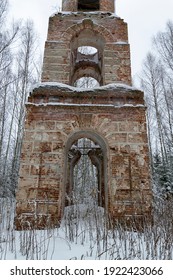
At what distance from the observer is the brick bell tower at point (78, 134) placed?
16.9ft

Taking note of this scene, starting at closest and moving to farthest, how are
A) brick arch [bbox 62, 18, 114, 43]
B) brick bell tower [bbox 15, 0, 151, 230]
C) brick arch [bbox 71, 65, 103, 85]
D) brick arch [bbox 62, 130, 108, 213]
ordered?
brick bell tower [bbox 15, 0, 151, 230] < brick arch [bbox 62, 130, 108, 213] < brick arch [bbox 62, 18, 114, 43] < brick arch [bbox 71, 65, 103, 85]

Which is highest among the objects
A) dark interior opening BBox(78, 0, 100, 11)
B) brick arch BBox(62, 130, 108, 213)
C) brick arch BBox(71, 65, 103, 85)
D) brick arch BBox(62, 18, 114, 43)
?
dark interior opening BBox(78, 0, 100, 11)

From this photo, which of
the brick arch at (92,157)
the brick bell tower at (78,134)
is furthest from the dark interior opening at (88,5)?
the brick arch at (92,157)

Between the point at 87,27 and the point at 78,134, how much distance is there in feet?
12.8

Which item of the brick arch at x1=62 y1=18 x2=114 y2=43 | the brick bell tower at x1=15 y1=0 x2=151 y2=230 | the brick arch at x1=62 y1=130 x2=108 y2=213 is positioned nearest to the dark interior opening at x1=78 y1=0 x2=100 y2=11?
the brick arch at x1=62 y1=18 x2=114 y2=43

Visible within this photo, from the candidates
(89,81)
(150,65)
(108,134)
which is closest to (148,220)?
(108,134)

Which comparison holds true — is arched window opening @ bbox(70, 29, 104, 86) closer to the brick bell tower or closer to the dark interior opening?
the brick bell tower

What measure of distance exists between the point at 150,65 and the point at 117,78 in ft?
38.5

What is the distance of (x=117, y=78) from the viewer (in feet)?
22.9

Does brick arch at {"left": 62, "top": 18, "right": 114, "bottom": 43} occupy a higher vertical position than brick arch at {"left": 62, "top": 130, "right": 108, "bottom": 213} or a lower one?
higher

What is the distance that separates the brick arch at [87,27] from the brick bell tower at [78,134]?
42 millimetres

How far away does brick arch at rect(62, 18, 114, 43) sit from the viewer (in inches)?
300

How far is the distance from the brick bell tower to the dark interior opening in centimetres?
282

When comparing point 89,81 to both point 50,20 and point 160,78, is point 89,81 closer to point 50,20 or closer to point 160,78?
point 160,78
